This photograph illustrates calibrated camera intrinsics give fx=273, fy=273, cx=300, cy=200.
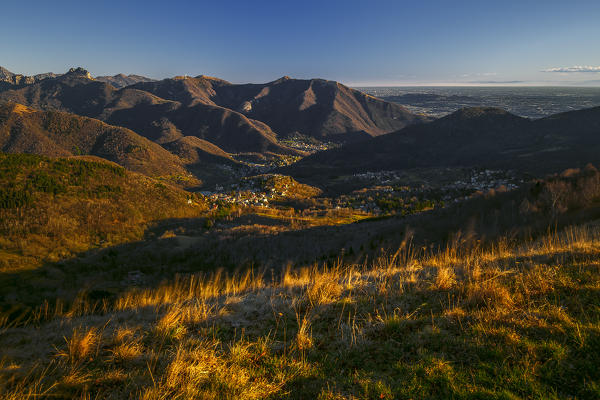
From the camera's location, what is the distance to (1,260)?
99.6 ft

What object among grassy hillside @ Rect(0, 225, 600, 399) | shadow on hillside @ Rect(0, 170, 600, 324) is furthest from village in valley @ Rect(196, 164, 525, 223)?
grassy hillside @ Rect(0, 225, 600, 399)

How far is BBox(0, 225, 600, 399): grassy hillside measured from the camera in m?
2.95

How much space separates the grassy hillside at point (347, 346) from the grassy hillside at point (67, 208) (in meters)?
38.5

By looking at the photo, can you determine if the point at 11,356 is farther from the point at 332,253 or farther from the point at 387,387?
the point at 332,253

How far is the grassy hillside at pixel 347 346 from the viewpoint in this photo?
9.67 ft

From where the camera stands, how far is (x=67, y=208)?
49.6 m

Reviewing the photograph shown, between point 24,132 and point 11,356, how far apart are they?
278771mm

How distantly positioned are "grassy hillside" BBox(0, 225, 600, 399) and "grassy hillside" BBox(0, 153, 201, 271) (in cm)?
3852

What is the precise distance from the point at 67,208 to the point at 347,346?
62.7m

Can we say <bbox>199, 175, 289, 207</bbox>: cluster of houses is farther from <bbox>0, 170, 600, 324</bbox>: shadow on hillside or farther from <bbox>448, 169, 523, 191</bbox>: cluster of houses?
<bbox>448, 169, 523, 191</bbox>: cluster of houses

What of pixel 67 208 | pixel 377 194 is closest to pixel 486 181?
pixel 377 194

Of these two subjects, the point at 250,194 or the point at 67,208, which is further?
the point at 250,194

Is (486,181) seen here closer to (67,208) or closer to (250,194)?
(250,194)

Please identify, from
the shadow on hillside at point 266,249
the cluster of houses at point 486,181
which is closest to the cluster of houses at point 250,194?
the shadow on hillside at point 266,249
